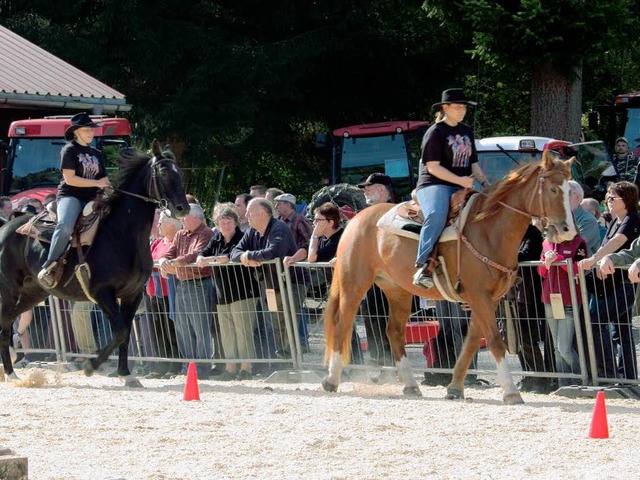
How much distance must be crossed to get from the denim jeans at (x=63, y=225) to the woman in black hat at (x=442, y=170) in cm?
386

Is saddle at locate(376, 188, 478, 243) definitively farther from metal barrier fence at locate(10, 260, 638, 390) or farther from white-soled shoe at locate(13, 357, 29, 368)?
white-soled shoe at locate(13, 357, 29, 368)

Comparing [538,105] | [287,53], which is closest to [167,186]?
[538,105]

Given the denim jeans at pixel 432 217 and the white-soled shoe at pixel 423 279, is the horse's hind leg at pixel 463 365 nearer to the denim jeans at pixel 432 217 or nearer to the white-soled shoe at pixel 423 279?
the white-soled shoe at pixel 423 279

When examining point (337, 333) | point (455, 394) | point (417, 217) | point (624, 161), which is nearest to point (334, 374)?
point (337, 333)

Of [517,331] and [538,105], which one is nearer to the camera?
[517,331]

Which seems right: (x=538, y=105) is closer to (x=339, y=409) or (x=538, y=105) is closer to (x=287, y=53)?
(x=287, y=53)

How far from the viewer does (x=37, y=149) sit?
21.4 meters

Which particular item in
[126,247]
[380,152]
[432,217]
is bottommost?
[432,217]

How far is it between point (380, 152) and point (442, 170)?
42.3ft

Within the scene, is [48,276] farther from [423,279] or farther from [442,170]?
[442,170]

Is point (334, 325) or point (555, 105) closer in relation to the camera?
point (334, 325)

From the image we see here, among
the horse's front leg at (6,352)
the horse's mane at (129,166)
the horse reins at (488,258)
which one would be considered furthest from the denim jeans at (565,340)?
the horse's front leg at (6,352)

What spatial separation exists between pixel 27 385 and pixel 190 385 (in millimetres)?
2527

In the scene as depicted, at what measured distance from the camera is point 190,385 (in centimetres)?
1084
